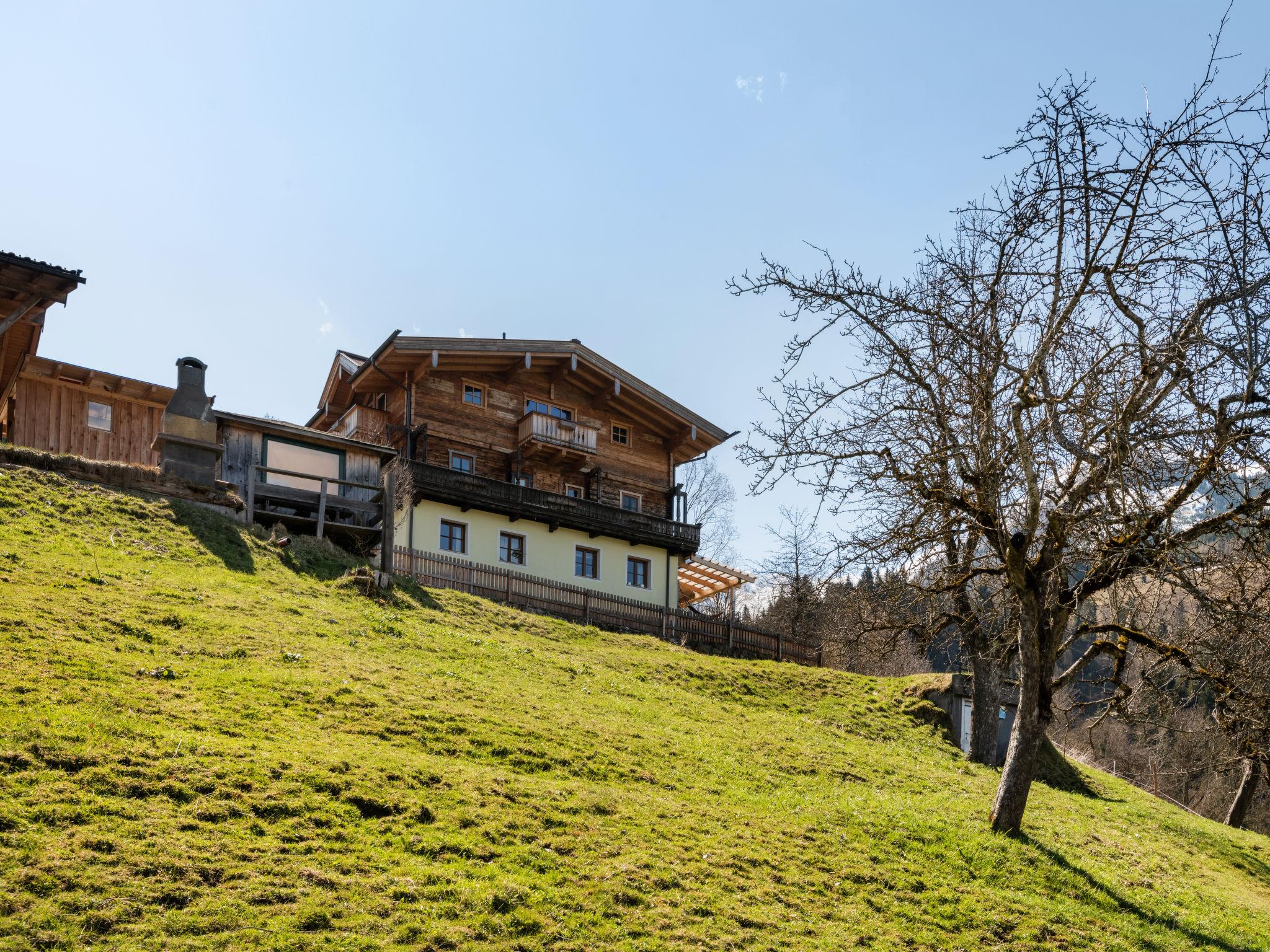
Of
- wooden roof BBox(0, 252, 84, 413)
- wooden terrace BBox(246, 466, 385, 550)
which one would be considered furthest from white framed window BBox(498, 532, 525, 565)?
wooden roof BBox(0, 252, 84, 413)

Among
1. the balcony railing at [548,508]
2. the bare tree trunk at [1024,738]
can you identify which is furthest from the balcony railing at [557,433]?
the bare tree trunk at [1024,738]

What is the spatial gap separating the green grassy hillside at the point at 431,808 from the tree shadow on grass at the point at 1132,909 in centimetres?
5

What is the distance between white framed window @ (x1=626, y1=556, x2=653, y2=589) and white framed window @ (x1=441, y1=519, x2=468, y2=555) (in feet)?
21.7

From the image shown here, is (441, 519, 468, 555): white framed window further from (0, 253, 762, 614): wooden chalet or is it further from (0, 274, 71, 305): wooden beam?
(0, 274, 71, 305): wooden beam

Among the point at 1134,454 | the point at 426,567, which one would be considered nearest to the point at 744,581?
the point at 426,567

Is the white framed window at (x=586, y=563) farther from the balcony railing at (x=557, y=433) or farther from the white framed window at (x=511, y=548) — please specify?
the balcony railing at (x=557, y=433)

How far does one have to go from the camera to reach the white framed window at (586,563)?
1435 inches

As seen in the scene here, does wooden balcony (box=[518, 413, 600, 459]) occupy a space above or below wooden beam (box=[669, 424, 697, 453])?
below

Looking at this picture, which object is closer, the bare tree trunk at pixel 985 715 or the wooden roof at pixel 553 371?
the bare tree trunk at pixel 985 715

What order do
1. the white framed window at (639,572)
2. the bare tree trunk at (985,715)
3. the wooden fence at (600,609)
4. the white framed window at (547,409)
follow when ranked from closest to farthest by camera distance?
the bare tree trunk at (985,715)
the wooden fence at (600,609)
the white framed window at (639,572)
the white framed window at (547,409)

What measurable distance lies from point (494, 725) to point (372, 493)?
632 inches

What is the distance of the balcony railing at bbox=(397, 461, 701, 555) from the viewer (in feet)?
108

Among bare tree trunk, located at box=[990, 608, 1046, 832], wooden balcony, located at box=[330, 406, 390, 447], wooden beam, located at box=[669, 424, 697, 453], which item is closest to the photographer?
bare tree trunk, located at box=[990, 608, 1046, 832]

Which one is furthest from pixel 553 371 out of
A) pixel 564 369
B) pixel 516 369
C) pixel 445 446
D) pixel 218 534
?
A: pixel 218 534
